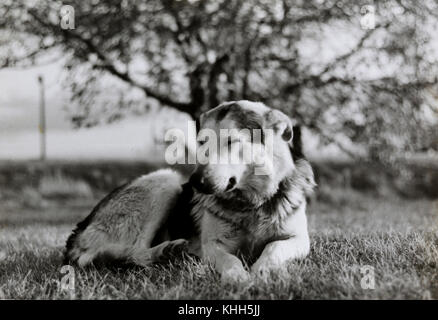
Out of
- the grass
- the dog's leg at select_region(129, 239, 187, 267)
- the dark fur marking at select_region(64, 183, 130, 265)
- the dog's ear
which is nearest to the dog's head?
the dog's ear

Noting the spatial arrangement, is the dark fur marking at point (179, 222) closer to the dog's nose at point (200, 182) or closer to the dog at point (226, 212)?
the dog at point (226, 212)

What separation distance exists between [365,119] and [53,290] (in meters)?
5.49

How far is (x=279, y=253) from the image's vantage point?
3828 millimetres

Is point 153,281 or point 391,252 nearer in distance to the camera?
point 153,281

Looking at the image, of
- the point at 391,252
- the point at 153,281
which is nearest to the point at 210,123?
the point at 153,281

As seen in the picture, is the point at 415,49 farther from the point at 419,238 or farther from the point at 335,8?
the point at 419,238

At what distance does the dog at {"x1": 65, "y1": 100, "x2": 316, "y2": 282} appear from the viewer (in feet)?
12.4

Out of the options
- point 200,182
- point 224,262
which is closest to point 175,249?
point 224,262

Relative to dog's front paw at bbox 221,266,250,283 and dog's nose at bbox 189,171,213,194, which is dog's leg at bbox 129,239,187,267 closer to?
dog's front paw at bbox 221,266,250,283

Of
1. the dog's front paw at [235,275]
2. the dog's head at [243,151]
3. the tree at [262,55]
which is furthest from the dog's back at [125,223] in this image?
the tree at [262,55]

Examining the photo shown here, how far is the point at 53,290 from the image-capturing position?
3758 mm

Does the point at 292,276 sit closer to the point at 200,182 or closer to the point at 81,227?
the point at 200,182
